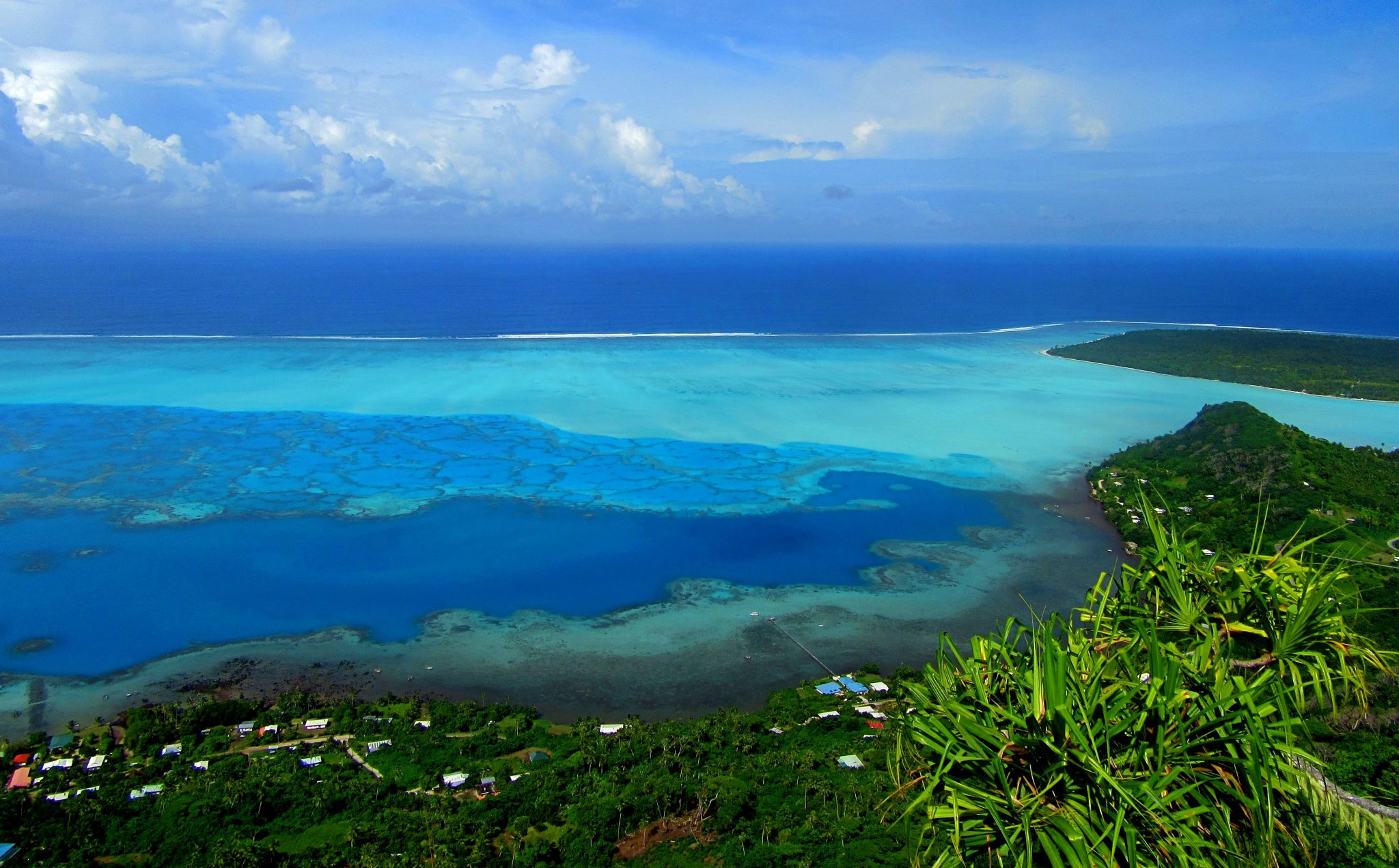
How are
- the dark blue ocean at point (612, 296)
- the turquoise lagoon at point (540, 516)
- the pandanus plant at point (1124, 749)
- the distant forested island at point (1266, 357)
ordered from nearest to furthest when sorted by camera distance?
the pandanus plant at point (1124, 749), the turquoise lagoon at point (540, 516), the distant forested island at point (1266, 357), the dark blue ocean at point (612, 296)

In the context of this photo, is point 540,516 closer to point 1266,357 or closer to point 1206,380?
point 1206,380

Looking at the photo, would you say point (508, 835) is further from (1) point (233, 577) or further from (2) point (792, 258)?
(2) point (792, 258)

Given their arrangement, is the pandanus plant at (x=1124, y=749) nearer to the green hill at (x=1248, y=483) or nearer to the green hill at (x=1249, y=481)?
the green hill at (x=1248, y=483)

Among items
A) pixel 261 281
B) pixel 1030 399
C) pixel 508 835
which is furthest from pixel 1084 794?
pixel 261 281

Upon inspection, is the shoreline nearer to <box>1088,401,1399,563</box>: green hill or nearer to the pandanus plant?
<box>1088,401,1399,563</box>: green hill

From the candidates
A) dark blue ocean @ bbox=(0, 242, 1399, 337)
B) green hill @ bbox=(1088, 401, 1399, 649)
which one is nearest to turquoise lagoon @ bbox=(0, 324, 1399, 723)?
green hill @ bbox=(1088, 401, 1399, 649)

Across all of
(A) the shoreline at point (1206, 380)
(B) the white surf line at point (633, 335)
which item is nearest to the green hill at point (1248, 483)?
(A) the shoreline at point (1206, 380)
